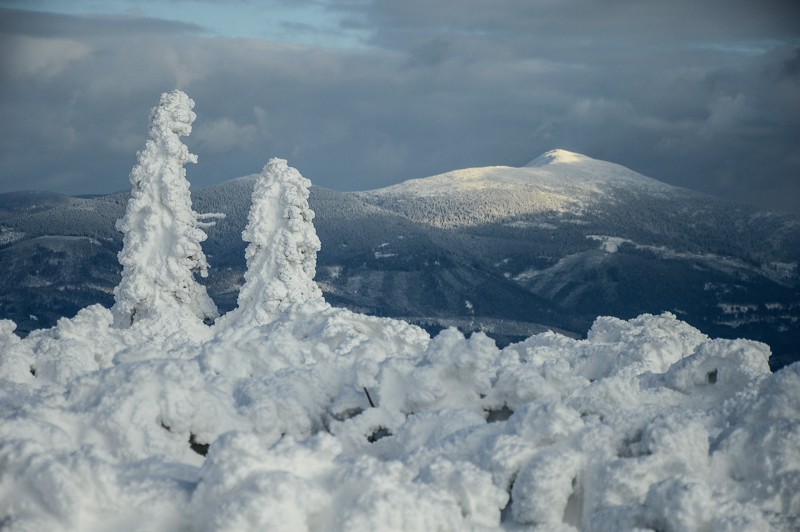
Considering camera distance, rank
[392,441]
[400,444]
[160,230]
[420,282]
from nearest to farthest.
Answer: [400,444] < [392,441] < [160,230] < [420,282]

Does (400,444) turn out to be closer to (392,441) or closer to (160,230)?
(392,441)

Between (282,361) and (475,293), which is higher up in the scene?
(282,361)

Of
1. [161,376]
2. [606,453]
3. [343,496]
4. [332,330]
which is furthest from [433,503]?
[332,330]

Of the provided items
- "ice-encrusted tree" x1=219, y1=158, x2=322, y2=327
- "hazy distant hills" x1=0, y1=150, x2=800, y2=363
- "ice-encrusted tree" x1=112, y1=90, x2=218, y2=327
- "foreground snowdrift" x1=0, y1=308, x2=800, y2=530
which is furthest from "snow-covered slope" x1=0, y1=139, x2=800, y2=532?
"hazy distant hills" x1=0, y1=150, x2=800, y2=363

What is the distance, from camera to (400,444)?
17.7 meters

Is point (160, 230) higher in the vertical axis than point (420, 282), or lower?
higher

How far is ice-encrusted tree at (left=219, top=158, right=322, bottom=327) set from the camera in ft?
153

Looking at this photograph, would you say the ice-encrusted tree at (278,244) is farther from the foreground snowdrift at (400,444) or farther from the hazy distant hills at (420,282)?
the hazy distant hills at (420,282)

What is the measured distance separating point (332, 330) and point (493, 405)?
11.5 meters

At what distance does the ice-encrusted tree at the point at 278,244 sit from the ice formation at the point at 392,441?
68.6 ft

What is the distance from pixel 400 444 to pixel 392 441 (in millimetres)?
220

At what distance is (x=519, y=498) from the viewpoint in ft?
49.8

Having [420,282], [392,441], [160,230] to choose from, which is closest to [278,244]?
[160,230]

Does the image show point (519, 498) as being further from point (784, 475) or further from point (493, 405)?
point (493, 405)
